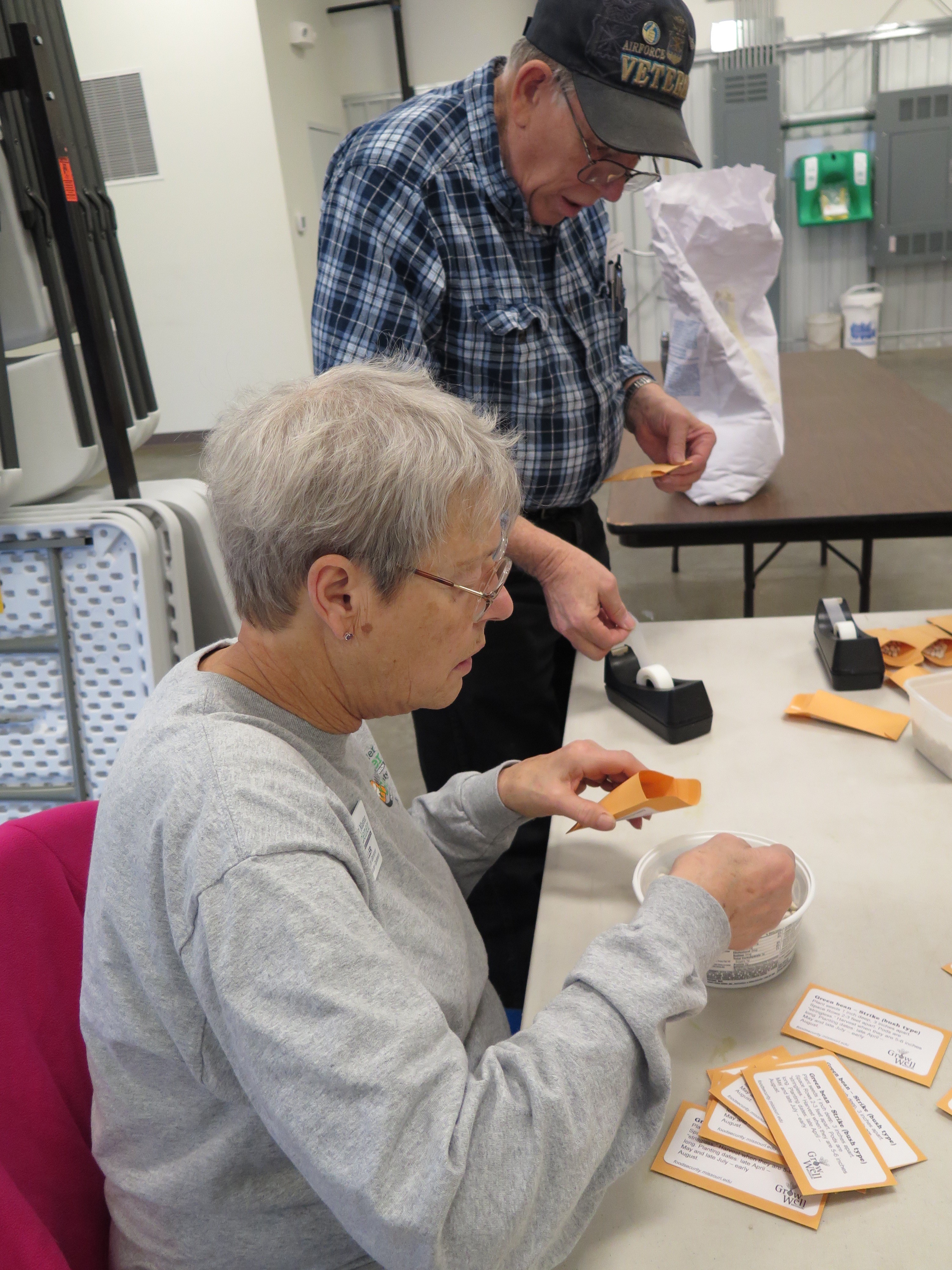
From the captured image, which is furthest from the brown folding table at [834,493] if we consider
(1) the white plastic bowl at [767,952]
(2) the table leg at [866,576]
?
(1) the white plastic bowl at [767,952]

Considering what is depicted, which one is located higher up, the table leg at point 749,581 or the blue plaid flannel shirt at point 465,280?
the blue plaid flannel shirt at point 465,280

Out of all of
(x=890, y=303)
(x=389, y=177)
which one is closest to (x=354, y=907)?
(x=389, y=177)

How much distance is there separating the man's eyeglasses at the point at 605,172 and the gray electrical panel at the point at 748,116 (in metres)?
6.71

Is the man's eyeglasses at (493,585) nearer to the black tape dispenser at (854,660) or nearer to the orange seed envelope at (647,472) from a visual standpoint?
the black tape dispenser at (854,660)

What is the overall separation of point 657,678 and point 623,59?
2.85 feet

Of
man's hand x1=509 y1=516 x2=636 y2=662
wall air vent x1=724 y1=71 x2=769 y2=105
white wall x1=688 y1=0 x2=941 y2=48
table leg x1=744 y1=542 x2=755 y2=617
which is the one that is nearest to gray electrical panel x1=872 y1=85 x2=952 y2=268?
white wall x1=688 y1=0 x2=941 y2=48

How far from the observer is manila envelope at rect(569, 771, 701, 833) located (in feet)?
3.48

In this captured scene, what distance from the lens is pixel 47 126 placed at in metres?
1.81

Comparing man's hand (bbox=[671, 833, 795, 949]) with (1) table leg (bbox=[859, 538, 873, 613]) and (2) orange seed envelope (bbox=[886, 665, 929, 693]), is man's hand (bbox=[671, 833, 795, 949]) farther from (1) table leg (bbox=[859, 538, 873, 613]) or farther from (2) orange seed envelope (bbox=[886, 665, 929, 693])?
(1) table leg (bbox=[859, 538, 873, 613])

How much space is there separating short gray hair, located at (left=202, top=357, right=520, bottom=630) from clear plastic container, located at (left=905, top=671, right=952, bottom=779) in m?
0.69

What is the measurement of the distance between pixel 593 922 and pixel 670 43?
1237mm

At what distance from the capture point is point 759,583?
14.3 feet

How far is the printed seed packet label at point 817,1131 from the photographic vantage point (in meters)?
0.72

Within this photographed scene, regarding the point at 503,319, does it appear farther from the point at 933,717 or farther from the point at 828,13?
the point at 828,13
